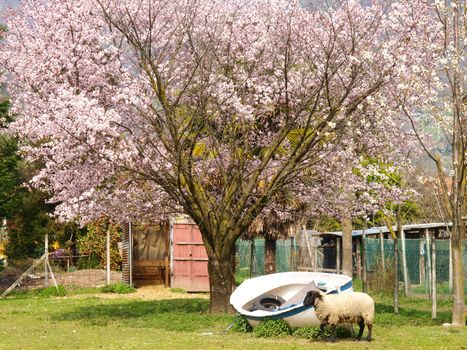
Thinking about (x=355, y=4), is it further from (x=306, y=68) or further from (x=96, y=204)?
(x=96, y=204)

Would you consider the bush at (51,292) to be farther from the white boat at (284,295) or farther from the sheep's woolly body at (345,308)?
the sheep's woolly body at (345,308)

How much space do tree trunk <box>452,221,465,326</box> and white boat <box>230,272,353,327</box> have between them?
280 cm

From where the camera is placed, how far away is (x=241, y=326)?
19.2 m

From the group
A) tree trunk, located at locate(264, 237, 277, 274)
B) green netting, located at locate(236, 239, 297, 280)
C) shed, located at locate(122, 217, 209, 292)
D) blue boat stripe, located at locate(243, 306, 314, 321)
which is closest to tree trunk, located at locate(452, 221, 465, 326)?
blue boat stripe, located at locate(243, 306, 314, 321)

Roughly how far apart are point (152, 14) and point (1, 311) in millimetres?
10412

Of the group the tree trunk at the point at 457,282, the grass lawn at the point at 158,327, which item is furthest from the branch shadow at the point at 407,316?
the tree trunk at the point at 457,282

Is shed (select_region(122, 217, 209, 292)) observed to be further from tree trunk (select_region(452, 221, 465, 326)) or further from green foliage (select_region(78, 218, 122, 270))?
tree trunk (select_region(452, 221, 465, 326))

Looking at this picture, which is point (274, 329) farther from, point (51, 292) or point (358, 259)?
point (358, 259)

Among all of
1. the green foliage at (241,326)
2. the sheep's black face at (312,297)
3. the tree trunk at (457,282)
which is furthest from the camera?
the tree trunk at (457,282)

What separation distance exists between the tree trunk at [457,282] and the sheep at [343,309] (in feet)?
14.1

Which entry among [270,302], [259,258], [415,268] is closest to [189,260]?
[415,268]

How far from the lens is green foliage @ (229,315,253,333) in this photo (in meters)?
19.0

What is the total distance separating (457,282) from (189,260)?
589 inches

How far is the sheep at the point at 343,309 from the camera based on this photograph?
16578mm
